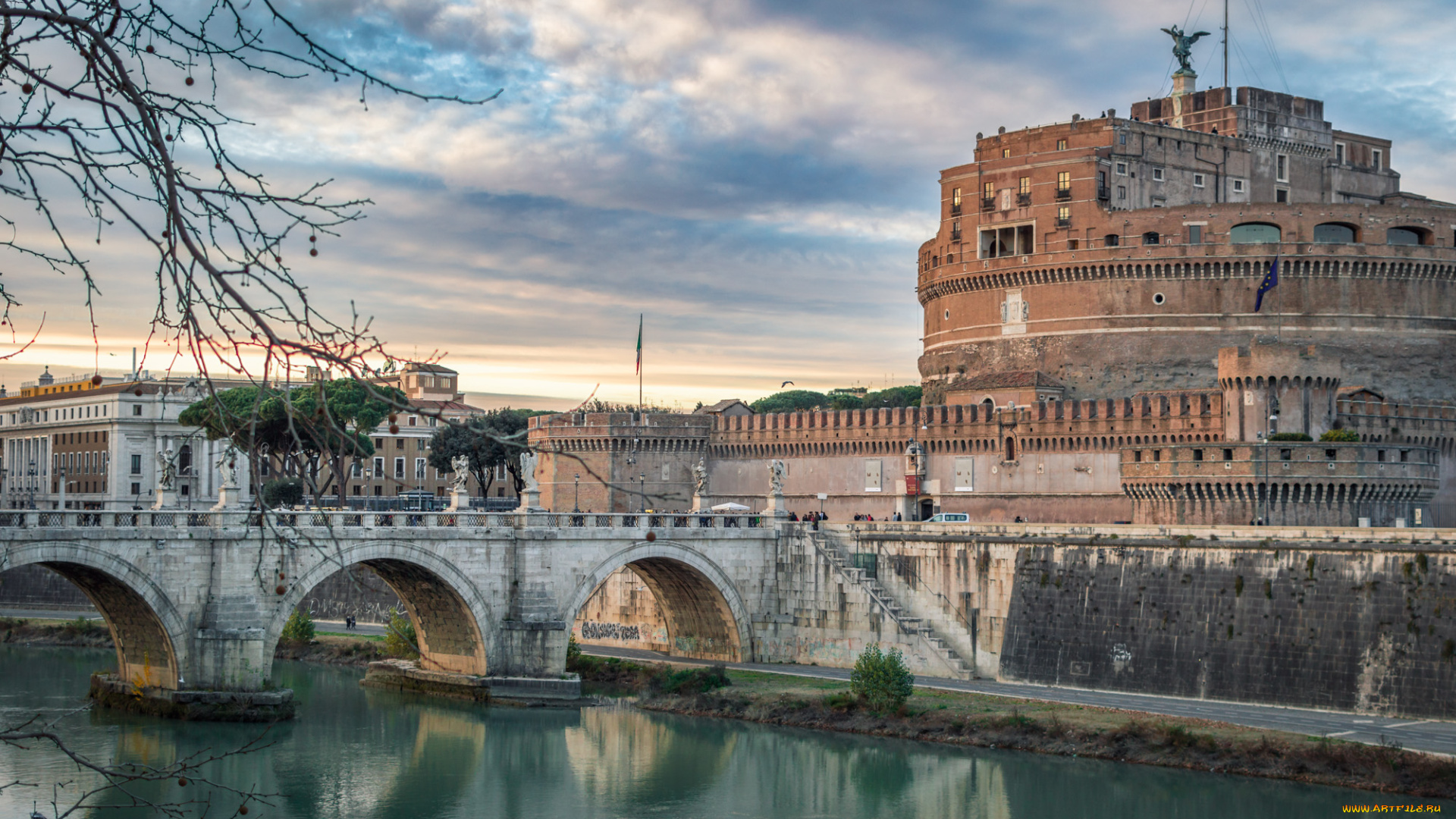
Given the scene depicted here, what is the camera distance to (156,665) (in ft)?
123

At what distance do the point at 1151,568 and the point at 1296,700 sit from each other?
5635 mm

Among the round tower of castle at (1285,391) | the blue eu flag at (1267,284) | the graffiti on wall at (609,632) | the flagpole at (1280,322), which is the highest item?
the blue eu flag at (1267,284)

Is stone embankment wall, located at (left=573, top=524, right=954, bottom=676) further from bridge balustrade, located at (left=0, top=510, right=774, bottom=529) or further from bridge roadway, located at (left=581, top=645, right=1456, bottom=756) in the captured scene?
bridge balustrade, located at (left=0, top=510, right=774, bottom=529)

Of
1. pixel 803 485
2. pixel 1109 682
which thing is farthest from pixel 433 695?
pixel 803 485

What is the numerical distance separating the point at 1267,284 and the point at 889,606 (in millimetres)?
20368

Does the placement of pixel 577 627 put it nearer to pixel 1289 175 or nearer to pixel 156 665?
pixel 156 665

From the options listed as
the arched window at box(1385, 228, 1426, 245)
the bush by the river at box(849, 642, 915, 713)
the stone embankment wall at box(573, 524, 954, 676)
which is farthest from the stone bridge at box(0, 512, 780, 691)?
the arched window at box(1385, 228, 1426, 245)

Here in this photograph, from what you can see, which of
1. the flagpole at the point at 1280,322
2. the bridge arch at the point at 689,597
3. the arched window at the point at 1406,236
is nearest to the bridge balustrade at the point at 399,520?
the bridge arch at the point at 689,597

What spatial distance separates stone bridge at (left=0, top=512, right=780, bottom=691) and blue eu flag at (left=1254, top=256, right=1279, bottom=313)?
68.3 ft

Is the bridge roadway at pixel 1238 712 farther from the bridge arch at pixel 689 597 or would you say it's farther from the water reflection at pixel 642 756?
the water reflection at pixel 642 756

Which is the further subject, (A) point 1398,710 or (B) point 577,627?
(B) point 577,627

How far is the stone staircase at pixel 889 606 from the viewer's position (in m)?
42.1

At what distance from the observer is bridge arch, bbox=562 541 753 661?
4269cm

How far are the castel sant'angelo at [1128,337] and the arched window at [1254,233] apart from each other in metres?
0.08
